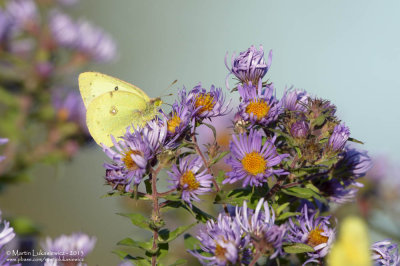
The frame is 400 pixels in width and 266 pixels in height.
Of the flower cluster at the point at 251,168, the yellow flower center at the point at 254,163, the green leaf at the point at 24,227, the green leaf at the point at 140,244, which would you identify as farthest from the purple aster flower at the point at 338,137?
the green leaf at the point at 24,227

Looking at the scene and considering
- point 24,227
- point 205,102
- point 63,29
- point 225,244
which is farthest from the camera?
point 63,29

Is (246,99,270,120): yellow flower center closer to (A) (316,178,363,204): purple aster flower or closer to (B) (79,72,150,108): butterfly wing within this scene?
(A) (316,178,363,204): purple aster flower

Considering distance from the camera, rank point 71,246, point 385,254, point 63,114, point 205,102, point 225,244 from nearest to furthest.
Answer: point 225,244, point 385,254, point 205,102, point 71,246, point 63,114

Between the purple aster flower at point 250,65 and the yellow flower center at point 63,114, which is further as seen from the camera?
the yellow flower center at point 63,114

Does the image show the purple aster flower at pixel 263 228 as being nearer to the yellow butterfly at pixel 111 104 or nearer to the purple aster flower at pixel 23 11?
the yellow butterfly at pixel 111 104

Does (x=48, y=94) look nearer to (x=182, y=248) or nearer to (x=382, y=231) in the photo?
(x=182, y=248)

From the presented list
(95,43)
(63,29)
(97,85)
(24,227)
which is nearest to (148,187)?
(97,85)

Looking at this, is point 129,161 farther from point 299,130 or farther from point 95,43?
point 95,43
